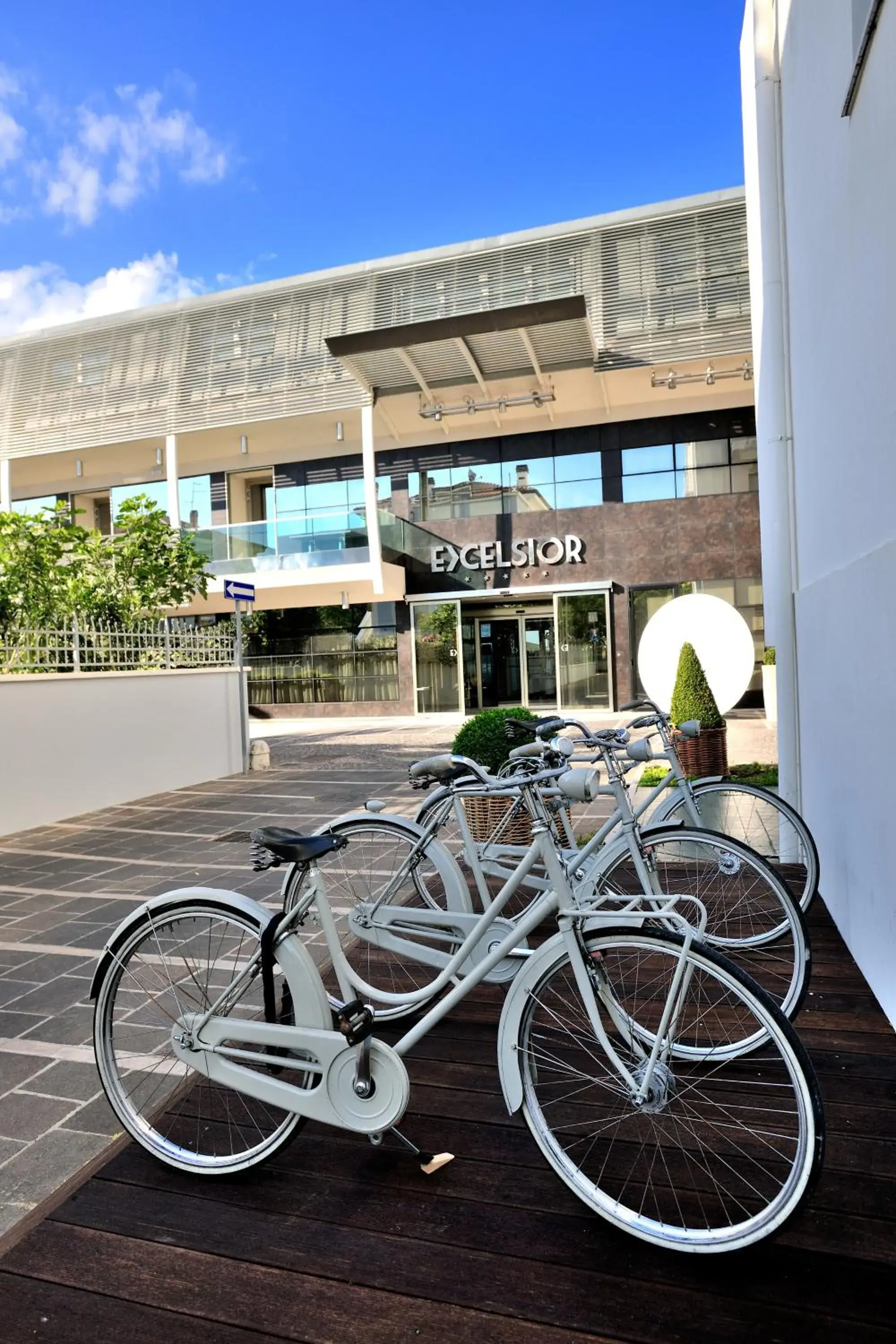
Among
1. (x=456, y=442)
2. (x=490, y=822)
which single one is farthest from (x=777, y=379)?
(x=456, y=442)

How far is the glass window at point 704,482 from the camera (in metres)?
17.4

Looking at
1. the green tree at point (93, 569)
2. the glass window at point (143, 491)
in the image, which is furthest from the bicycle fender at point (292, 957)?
the glass window at point (143, 491)

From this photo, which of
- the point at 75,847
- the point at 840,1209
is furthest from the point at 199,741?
the point at 840,1209

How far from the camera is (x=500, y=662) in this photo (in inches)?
754

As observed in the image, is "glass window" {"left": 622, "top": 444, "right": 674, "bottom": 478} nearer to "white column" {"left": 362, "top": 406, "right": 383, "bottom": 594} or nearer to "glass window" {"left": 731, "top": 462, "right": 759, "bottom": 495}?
"glass window" {"left": 731, "top": 462, "right": 759, "bottom": 495}

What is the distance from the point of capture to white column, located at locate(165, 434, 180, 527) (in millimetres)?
18766

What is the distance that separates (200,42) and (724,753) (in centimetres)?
848

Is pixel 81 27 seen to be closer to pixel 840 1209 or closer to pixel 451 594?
pixel 840 1209

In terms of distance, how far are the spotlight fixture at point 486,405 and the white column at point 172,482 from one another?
574 cm

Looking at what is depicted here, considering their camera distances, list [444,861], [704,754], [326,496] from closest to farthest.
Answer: [444,861], [704,754], [326,496]

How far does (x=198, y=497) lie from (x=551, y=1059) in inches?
840

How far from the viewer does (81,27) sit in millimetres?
7219

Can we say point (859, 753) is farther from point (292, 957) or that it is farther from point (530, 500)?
point (530, 500)

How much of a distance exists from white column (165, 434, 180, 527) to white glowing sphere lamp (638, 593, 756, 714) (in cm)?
1226
